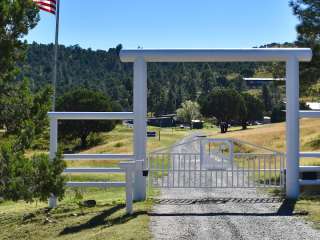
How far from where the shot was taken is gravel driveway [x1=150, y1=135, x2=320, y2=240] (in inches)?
350

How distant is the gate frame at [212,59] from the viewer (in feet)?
39.6

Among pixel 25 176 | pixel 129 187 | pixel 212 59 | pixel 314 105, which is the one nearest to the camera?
pixel 25 176

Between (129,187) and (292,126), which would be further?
(292,126)

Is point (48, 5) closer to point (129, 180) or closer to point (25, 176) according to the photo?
point (129, 180)

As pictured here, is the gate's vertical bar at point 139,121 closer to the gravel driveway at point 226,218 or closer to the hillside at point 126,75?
the gravel driveway at point 226,218

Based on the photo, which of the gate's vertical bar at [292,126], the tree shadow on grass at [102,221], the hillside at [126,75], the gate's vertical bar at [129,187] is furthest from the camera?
the hillside at [126,75]

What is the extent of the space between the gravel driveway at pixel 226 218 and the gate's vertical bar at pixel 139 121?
593mm

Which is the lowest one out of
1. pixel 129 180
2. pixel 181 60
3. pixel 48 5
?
pixel 129 180

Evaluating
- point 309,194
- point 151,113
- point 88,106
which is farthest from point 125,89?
point 309,194

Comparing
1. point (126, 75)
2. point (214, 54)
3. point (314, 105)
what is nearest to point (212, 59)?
point (214, 54)

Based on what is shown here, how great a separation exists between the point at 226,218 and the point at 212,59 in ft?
12.6

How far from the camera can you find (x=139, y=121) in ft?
39.7

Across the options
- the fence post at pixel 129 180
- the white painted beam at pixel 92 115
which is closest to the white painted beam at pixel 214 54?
the white painted beam at pixel 92 115

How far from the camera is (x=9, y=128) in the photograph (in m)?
8.89
